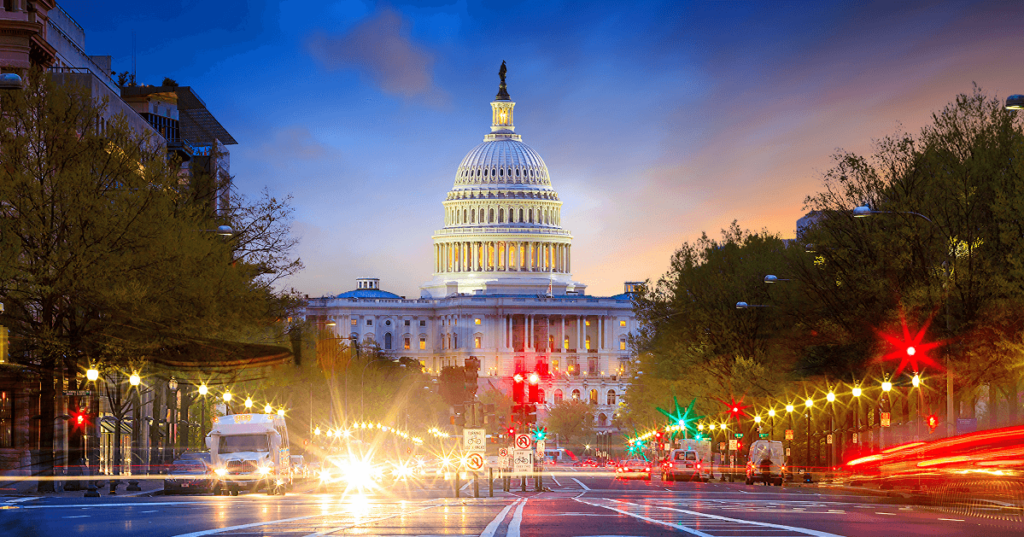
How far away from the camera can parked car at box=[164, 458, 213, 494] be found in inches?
1983

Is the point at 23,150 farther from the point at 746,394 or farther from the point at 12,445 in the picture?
the point at 746,394

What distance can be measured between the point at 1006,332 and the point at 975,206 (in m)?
4.74

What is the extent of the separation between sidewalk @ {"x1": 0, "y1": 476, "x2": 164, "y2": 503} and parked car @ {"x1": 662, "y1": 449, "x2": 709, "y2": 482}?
32.1 metres

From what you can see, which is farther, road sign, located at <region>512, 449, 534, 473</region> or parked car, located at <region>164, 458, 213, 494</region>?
road sign, located at <region>512, 449, 534, 473</region>

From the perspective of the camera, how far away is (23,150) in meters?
47.1

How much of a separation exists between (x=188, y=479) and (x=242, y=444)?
11.6 ft

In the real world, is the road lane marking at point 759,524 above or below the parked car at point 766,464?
above

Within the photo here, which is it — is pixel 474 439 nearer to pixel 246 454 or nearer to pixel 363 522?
pixel 246 454

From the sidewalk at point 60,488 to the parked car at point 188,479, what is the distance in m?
0.68

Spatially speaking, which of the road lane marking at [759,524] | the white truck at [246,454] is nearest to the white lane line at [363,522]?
the road lane marking at [759,524]

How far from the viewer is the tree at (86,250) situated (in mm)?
45406

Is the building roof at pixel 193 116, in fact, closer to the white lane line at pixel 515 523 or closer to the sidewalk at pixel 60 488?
the sidewalk at pixel 60 488

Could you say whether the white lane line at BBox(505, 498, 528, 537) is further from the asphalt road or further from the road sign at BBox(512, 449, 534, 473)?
the road sign at BBox(512, 449, 534, 473)

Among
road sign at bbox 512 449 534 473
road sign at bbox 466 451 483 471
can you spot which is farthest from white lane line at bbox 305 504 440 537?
road sign at bbox 512 449 534 473
